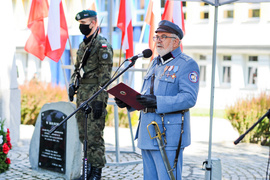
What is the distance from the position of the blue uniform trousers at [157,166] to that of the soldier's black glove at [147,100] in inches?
19.1

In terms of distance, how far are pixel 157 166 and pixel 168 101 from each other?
638 millimetres

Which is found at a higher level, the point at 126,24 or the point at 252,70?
the point at 126,24

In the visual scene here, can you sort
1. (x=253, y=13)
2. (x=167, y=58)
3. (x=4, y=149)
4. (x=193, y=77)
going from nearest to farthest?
(x=193, y=77) < (x=167, y=58) < (x=4, y=149) < (x=253, y=13)

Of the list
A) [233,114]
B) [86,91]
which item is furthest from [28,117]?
[86,91]

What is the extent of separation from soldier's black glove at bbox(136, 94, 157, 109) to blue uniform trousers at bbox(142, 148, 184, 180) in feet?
1.59

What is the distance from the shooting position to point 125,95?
4.27 m

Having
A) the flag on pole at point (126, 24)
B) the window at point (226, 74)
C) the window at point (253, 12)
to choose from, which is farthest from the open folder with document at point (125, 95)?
the window at point (253, 12)

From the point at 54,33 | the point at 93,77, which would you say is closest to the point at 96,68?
the point at 93,77

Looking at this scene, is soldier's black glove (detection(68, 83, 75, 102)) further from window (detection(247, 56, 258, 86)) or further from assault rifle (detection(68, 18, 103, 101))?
window (detection(247, 56, 258, 86))

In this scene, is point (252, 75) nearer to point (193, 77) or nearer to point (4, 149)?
point (4, 149)

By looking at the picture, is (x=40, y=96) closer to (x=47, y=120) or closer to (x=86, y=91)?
(x=47, y=120)

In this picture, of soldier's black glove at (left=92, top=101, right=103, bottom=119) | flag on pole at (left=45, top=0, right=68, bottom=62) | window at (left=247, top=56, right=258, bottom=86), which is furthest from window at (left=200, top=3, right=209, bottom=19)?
soldier's black glove at (left=92, top=101, right=103, bottom=119)

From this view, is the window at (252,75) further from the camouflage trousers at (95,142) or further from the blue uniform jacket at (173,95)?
the blue uniform jacket at (173,95)

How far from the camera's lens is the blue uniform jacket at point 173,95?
417 centimetres
